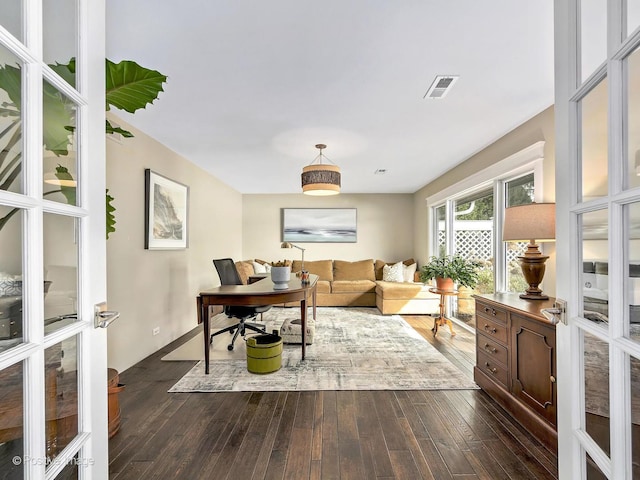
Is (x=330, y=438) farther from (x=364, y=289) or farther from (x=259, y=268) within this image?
(x=259, y=268)

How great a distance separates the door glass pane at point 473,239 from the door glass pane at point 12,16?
13.6 ft

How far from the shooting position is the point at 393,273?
640 centimetres

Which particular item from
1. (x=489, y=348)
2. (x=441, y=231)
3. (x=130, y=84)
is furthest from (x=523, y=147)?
(x=130, y=84)

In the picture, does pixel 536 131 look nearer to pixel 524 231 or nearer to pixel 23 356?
pixel 524 231

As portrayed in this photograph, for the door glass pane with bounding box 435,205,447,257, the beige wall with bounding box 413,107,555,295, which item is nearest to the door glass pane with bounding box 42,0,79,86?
the beige wall with bounding box 413,107,555,295

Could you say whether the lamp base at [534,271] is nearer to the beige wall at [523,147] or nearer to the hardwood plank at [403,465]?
the beige wall at [523,147]

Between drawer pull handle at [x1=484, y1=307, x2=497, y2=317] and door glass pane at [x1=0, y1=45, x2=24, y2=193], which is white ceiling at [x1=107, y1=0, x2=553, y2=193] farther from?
drawer pull handle at [x1=484, y1=307, x2=497, y2=317]

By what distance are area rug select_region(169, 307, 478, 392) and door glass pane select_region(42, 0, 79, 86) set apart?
2460mm

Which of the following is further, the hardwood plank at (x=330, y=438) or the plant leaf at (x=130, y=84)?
the hardwood plank at (x=330, y=438)

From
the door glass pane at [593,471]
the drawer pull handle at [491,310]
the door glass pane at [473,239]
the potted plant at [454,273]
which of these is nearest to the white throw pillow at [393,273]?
the door glass pane at [473,239]

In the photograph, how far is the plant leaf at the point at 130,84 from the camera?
1481 mm

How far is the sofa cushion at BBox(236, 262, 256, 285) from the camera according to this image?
6027 millimetres

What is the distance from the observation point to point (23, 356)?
639 millimetres

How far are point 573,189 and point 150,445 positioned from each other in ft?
7.88
